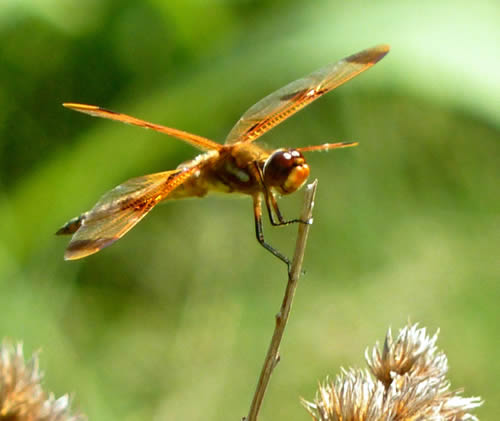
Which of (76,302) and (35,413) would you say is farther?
(76,302)

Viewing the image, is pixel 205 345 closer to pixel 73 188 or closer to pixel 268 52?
pixel 73 188

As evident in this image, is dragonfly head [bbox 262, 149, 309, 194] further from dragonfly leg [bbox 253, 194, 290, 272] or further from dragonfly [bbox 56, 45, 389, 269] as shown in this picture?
dragonfly leg [bbox 253, 194, 290, 272]

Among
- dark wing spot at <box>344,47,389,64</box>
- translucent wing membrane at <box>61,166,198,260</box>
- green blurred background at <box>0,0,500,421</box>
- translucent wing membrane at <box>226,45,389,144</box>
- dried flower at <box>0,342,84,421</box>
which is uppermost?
green blurred background at <box>0,0,500,421</box>

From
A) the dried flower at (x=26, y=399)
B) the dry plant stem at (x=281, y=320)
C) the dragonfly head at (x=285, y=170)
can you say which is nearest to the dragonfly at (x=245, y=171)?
the dragonfly head at (x=285, y=170)

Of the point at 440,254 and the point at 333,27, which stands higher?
the point at 333,27

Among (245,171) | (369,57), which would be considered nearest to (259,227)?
(245,171)

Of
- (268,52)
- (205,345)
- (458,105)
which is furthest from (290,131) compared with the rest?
(205,345)

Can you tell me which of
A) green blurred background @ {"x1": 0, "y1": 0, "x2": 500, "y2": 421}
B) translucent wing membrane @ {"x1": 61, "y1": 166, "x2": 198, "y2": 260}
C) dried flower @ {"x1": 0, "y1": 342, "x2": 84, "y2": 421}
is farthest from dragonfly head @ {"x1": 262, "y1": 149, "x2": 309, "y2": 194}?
green blurred background @ {"x1": 0, "y1": 0, "x2": 500, "y2": 421}
